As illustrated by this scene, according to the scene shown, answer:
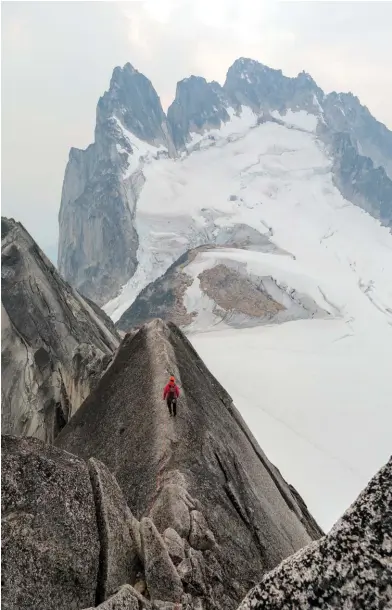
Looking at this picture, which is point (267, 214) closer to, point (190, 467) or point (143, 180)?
point (143, 180)

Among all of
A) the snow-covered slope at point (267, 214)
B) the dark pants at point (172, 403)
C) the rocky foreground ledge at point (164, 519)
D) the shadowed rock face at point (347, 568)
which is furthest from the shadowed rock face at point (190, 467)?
the snow-covered slope at point (267, 214)

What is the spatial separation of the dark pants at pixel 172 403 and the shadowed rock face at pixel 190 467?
0.28 meters

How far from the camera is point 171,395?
1370cm

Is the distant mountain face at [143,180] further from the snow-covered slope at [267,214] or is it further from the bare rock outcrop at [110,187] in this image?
the snow-covered slope at [267,214]

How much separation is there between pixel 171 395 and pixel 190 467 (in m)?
2.15

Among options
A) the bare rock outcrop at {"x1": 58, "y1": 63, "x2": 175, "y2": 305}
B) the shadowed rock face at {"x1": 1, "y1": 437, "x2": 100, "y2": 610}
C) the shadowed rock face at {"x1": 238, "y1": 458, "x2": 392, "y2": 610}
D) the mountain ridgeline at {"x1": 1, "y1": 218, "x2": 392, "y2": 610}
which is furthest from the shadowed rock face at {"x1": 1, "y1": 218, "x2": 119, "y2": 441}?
the bare rock outcrop at {"x1": 58, "y1": 63, "x2": 175, "y2": 305}

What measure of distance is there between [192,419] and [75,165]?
184m

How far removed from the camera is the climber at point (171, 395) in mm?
13594

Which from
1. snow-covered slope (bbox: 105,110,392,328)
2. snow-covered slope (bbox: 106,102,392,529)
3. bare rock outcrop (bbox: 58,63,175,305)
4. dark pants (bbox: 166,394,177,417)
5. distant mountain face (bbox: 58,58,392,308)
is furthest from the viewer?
bare rock outcrop (bbox: 58,63,175,305)

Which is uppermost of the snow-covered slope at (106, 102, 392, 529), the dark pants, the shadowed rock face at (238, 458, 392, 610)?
the snow-covered slope at (106, 102, 392, 529)

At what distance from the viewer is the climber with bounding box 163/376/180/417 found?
44.6ft

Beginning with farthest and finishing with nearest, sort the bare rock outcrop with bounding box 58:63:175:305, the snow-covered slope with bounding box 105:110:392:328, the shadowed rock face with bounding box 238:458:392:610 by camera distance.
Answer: the bare rock outcrop with bounding box 58:63:175:305, the snow-covered slope with bounding box 105:110:392:328, the shadowed rock face with bounding box 238:458:392:610

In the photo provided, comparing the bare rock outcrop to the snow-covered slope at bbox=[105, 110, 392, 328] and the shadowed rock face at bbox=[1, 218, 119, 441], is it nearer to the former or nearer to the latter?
the snow-covered slope at bbox=[105, 110, 392, 328]

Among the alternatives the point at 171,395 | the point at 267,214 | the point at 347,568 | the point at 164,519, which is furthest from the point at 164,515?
the point at 267,214
